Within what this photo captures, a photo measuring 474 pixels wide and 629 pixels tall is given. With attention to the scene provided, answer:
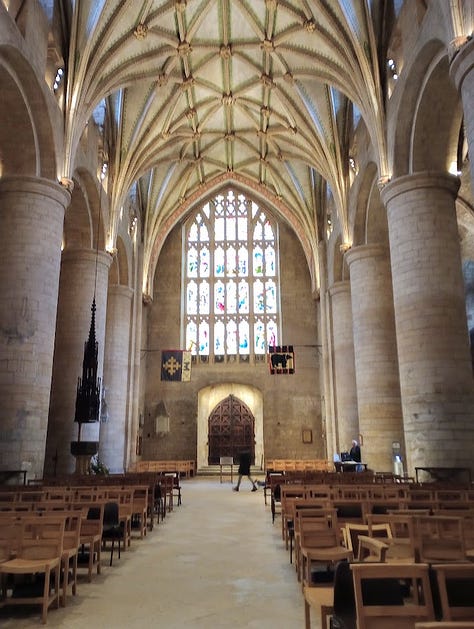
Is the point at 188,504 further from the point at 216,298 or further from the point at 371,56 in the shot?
the point at 216,298

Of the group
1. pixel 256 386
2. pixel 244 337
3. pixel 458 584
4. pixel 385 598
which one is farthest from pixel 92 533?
pixel 244 337

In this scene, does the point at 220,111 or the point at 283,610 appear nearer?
the point at 283,610

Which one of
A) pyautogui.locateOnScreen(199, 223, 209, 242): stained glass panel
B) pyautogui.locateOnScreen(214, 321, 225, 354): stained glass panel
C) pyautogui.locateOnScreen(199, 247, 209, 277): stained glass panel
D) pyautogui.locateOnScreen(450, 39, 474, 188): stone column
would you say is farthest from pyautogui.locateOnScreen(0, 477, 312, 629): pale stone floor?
pyautogui.locateOnScreen(199, 223, 209, 242): stained glass panel

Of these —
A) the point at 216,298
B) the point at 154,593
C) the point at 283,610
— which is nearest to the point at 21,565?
the point at 154,593

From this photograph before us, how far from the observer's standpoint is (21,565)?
4664mm

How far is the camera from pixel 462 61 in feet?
32.7

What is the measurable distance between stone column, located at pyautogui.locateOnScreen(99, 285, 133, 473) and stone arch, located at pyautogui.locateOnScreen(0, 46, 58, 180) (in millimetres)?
10268

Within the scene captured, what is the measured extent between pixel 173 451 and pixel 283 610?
23.5 metres

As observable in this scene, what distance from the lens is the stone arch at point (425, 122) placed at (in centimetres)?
1373

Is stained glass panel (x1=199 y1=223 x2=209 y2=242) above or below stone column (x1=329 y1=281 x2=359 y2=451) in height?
above

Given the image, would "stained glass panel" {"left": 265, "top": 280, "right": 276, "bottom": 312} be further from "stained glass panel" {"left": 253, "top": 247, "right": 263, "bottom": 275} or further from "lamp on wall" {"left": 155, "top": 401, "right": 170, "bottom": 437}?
"lamp on wall" {"left": 155, "top": 401, "right": 170, "bottom": 437}

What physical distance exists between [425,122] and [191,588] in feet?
42.8

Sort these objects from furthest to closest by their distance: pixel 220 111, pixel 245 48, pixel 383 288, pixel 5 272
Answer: pixel 220 111, pixel 245 48, pixel 383 288, pixel 5 272

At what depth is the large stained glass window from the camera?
29.2 m
